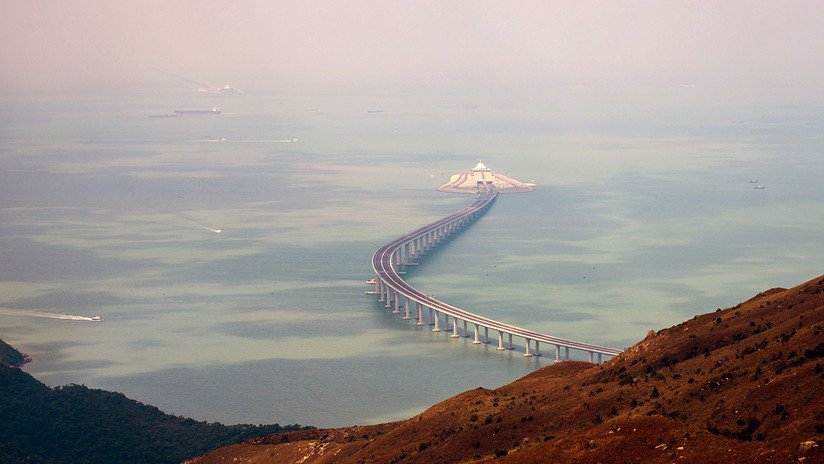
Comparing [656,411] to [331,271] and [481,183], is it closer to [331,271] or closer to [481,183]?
[331,271]

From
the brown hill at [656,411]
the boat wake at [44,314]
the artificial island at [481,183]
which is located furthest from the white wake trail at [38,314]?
the artificial island at [481,183]

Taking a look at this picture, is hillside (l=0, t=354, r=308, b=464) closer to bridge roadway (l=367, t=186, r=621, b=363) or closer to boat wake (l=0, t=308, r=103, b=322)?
bridge roadway (l=367, t=186, r=621, b=363)

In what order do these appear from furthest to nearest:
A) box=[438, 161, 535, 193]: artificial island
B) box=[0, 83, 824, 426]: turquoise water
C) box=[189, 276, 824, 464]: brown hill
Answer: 1. box=[438, 161, 535, 193]: artificial island
2. box=[0, 83, 824, 426]: turquoise water
3. box=[189, 276, 824, 464]: brown hill

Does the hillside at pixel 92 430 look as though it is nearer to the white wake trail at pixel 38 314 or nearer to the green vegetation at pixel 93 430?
the green vegetation at pixel 93 430

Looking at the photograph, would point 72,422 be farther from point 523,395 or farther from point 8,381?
point 523,395

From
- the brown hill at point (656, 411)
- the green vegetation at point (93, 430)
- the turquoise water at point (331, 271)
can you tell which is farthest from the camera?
the turquoise water at point (331, 271)

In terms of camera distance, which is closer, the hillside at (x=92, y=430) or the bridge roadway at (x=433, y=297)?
the hillside at (x=92, y=430)

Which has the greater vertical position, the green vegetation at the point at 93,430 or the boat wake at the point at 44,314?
the boat wake at the point at 44,314

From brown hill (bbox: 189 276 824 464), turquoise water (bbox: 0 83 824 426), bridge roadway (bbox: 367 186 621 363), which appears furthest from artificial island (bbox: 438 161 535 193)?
brown hill (bbox: 189 276 824 464)
